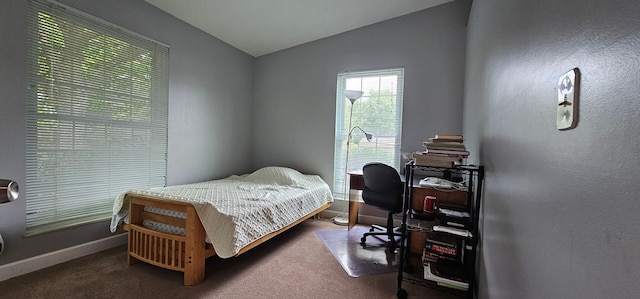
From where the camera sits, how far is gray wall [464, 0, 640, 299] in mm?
462

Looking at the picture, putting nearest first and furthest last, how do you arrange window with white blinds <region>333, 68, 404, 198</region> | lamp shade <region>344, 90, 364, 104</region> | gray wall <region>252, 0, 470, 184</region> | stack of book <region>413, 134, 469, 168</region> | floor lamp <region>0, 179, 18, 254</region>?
1. floor lamp <region>0, 179, 18, 254</region>
2. stack of book <region>413, 134, 469, 168</region>
3. gray wall <region>252, 0, 470, 184</region>
4. lamp shade <region>344, 90, 364, 104</region>
5. window with white blinds <region>333, 68, 404, 198</region>

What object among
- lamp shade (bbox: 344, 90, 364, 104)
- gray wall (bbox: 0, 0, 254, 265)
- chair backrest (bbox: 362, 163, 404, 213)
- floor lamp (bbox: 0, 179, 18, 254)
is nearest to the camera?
floor lamp (bbox: 0, 179, 18, 254)

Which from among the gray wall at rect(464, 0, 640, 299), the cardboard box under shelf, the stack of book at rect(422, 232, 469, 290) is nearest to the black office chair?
the cardboard box under shelf

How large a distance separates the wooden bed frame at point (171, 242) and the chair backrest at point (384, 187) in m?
1.21

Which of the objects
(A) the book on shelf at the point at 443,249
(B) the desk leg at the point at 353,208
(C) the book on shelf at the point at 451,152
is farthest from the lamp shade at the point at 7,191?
(B) the desk leg at the point at 353,208

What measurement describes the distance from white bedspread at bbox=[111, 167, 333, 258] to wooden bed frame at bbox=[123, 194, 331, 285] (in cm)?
8

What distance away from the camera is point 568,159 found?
25.5 inches

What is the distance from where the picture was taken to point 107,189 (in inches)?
96.3

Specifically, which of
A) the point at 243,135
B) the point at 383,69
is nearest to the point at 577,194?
the point at 383,69

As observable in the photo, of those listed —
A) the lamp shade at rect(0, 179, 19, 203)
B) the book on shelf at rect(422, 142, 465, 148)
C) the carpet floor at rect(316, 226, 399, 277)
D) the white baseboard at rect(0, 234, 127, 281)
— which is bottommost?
the carpet floor at rect(316, 226, 399, 277)

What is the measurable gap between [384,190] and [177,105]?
8.35 ft

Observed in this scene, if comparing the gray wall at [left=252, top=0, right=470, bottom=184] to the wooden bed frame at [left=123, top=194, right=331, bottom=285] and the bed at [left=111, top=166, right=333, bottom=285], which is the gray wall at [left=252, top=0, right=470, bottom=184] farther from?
the wooden bed frame at [left=123, top=194, right=331, bottom=285]

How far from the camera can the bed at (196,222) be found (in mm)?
1879

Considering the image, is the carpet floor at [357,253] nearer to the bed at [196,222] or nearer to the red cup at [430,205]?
the bed at [196,222]
